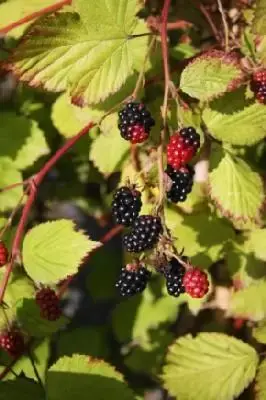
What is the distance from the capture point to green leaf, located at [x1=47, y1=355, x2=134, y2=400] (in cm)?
140

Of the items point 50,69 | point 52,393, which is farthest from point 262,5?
point 52,393

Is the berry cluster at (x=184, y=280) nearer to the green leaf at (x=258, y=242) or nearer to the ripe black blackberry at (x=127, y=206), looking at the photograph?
the ripe black blackberry at (x=127, y=206)

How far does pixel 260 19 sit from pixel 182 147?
0.31 meters

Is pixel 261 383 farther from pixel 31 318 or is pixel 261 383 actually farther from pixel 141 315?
pixel 141 315

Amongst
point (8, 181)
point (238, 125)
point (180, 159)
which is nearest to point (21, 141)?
point (8, 181)

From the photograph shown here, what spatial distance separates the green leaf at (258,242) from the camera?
1618 mm

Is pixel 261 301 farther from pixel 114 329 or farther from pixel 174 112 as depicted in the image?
pixel 114 329

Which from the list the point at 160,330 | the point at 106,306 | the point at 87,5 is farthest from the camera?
the point at 106,306

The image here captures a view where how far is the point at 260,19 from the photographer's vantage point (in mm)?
1311

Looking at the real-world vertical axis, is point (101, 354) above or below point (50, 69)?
below

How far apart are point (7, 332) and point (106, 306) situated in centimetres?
187

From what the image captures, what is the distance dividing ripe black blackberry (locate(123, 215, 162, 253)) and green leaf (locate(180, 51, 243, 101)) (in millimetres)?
259

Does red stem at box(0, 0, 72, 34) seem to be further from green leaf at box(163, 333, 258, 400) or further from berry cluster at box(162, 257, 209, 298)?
green leaf at box(163, 333, 258, 400)

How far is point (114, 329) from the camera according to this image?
2213 mm
